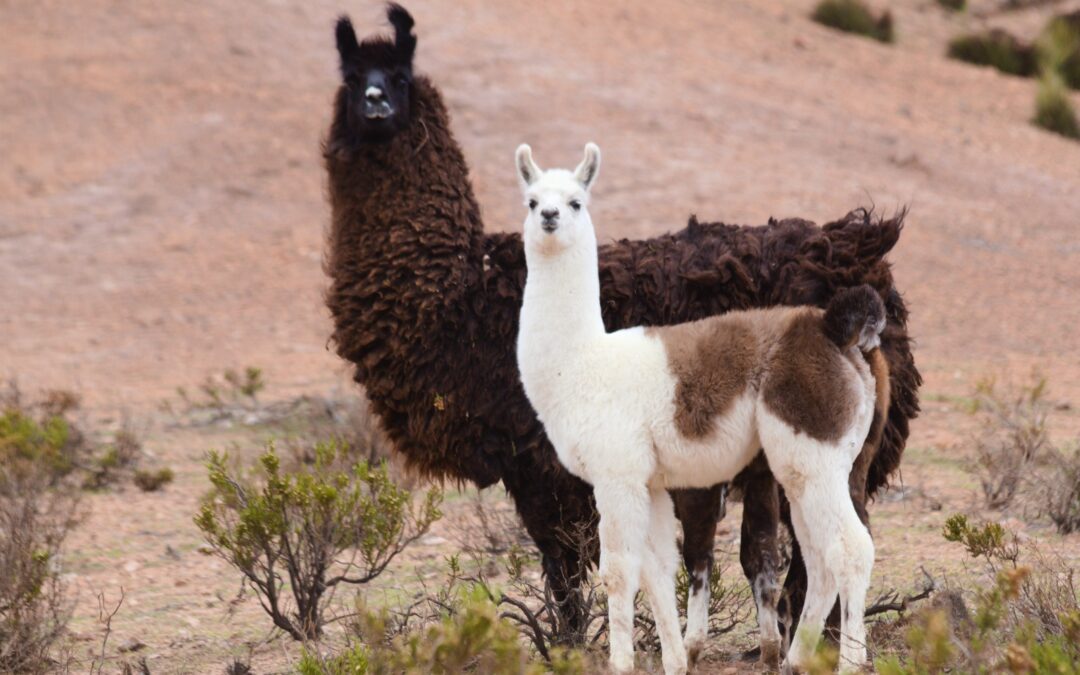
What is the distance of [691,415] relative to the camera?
194 inches

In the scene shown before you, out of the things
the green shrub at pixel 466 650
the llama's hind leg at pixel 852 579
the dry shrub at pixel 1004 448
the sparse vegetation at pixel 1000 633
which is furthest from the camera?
the dry shrub at pixel 1004 448

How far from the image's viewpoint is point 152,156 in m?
19.0

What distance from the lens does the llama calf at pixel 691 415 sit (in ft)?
15.9

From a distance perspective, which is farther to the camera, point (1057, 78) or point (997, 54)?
point (997, 54)

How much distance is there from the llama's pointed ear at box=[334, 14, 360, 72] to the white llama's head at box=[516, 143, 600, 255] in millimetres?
1878

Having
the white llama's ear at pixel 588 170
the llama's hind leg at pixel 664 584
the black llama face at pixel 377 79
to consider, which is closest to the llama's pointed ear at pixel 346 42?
the black llama face at pixel 377 79

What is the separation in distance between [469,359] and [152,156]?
13.6m

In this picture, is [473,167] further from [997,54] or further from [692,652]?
[692,652]

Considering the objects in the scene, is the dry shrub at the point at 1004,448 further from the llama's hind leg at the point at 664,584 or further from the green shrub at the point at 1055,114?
the green shrub at the point at 1055,114

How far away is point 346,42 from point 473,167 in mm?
10619

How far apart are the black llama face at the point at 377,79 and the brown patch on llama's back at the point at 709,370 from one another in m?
2.28

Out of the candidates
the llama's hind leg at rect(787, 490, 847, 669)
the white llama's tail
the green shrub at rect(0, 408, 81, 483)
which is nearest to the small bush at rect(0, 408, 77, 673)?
the green shrub at rect(0, 408, 81, 483)

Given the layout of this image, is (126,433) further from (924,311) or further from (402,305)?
(924,311)

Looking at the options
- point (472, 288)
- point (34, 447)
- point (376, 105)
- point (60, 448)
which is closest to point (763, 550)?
point (472, 288)
